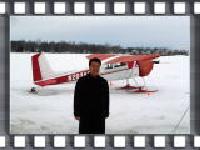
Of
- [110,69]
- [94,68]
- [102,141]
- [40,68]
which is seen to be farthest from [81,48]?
[102,141]

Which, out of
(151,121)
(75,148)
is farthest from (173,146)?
(75,148)

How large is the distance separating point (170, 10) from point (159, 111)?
0.94 m

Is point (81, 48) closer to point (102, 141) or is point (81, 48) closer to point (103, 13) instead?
point (103, 13)

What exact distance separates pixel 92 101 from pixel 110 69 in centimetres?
39

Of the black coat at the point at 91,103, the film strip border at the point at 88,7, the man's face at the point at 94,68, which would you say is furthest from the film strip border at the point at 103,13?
the man's face at the point at 94,68

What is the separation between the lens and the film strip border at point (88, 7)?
8789mm

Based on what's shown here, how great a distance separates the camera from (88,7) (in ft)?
28.8

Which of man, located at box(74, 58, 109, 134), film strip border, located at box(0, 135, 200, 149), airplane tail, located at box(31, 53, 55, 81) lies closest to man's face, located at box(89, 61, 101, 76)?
man, located at box(74, 58, 109, 134)

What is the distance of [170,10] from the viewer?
8.83 m

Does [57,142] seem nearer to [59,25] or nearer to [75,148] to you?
[75,148]

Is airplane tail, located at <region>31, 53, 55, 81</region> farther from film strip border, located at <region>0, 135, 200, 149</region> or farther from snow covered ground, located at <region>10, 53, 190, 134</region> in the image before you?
film strip border, located at <region>0, 135, 200, 149</region>

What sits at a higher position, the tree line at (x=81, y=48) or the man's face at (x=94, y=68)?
the tree line at (x=81, y=48)

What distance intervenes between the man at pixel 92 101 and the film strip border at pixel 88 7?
49 centimetres

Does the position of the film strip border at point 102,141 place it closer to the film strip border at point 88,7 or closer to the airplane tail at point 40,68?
the airplane tail at point 40,68
